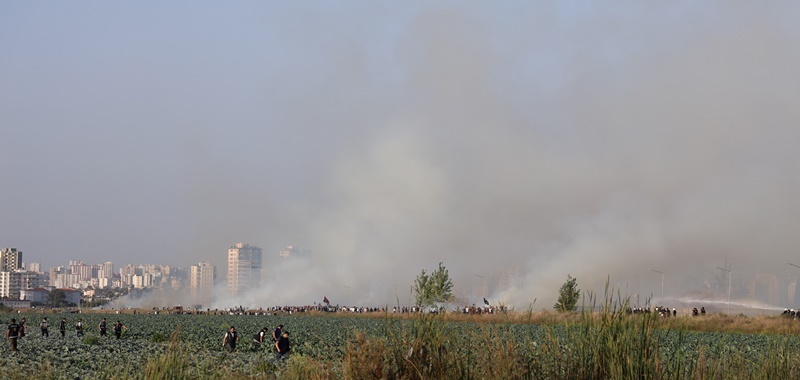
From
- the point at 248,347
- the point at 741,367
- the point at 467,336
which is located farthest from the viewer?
the point at 248,347

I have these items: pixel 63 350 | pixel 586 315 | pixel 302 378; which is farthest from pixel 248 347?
pixel 586 315

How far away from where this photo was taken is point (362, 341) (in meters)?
17.0

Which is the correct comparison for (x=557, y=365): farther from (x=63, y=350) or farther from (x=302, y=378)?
(x=63, y=350)

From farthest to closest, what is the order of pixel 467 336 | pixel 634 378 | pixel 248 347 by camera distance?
1. pixel 248 347
2. pixel 467 336
3. pixel 634 378

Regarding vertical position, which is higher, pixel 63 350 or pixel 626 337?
pixel 626 337

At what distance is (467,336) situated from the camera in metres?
17.6

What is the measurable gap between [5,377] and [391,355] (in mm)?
7288

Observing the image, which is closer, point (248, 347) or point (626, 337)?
point (626, 337)

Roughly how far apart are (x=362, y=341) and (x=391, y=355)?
62 centimetres

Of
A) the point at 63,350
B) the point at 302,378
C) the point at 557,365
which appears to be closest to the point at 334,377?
the point at 302,378

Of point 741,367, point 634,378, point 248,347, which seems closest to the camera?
point 634,378

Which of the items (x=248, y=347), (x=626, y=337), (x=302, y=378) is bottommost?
(x=248, y=347)

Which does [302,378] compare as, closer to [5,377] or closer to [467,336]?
[467,336]

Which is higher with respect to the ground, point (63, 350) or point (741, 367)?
point (741, 367)
